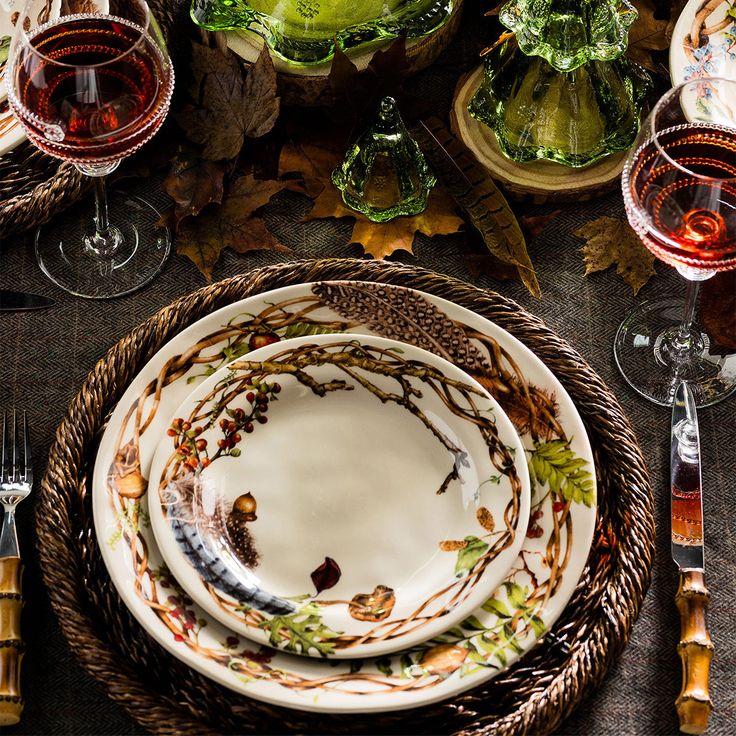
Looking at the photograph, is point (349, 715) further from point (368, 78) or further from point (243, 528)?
point (368, 78)

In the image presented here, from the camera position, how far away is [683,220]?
0.91 m

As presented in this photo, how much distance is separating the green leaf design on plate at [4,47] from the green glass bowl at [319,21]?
0.65 feet

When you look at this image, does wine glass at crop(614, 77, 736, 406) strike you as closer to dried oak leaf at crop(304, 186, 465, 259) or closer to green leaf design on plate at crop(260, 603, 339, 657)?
dried oak leaf at crop(304, 186, 465, 259)

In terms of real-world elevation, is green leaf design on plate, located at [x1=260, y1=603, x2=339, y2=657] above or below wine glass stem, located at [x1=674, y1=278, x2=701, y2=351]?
below

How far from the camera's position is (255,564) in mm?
910

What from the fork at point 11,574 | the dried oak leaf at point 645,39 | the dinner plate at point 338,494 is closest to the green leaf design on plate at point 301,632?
the dinner plate at point 338,494

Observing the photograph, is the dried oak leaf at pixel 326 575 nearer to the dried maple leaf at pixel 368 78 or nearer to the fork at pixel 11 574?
the fork at pixel 11 574

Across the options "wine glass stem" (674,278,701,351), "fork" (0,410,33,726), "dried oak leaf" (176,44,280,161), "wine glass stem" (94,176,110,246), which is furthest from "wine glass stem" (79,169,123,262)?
"wine glass stem" (674,278,701,351)

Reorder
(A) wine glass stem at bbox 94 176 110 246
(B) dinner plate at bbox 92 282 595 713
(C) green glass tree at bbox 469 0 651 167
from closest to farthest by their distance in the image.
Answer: (B) dinner plate at bbox 92 282 595 713 < (A) wine glass stem at bbox 94 176 110 246 < (C) green glass tree at bbox 469 0 651 167

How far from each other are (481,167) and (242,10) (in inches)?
12.3

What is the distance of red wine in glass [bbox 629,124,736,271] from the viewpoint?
35.0 inches

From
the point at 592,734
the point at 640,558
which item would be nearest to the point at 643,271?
the point at 640,558

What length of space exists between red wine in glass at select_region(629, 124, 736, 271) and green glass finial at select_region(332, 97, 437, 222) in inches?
11.2

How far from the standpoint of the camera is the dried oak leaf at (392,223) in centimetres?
115
